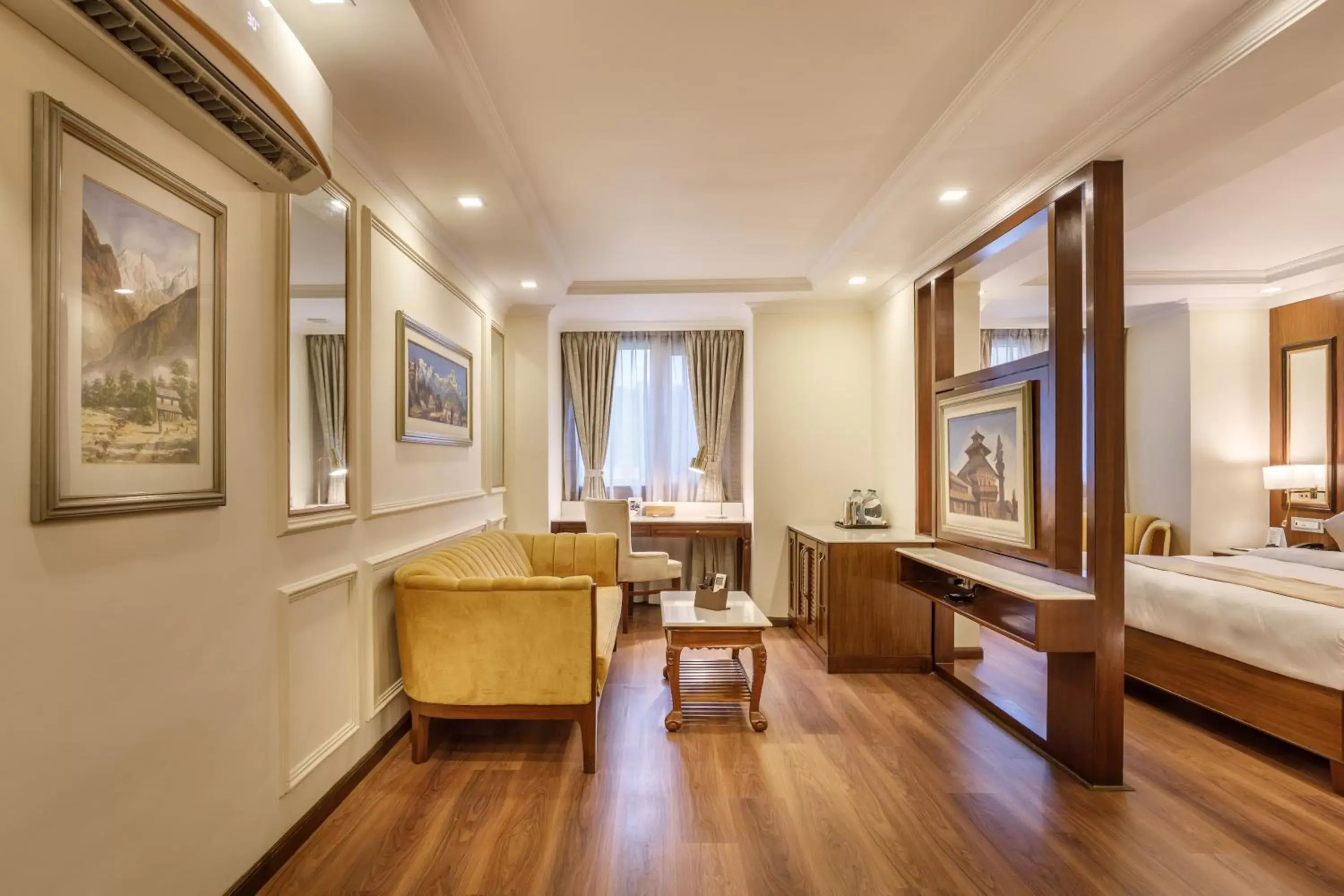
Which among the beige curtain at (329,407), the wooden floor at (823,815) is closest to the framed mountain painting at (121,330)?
the beige curtain at (329,407)

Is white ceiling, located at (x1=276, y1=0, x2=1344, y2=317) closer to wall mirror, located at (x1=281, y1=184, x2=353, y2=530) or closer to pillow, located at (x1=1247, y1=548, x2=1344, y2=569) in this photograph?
wall mirror, located at (x1=281, y1=184, x2=353, y2=530)

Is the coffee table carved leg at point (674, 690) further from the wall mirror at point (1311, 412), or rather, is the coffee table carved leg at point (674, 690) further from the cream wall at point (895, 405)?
the wall mirror at point (1311, 412)

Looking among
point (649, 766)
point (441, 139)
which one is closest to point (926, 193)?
point (441, 139)

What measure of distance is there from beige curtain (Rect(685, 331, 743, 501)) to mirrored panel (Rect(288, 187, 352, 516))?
144 inches

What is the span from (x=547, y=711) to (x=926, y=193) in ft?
9.83

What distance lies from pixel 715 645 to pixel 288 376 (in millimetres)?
2129

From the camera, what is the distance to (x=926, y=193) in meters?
2.93

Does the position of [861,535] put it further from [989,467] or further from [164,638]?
[164,638]

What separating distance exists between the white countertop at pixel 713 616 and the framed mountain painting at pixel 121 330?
6.69ft

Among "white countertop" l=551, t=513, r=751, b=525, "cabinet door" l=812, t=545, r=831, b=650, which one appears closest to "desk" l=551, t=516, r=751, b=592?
"white countertop" l=551, t=513, r=751, b=525

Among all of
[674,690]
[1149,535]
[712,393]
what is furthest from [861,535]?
[1149,535]

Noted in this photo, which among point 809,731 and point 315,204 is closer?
point 315,204

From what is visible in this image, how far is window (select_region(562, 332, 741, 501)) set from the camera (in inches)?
226

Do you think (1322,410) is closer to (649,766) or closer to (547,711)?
(649,766)
